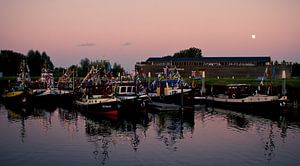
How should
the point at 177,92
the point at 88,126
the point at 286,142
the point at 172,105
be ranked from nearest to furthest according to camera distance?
the point at 286,142
the point at 88,126
the point at 172,105
the point at 177,92

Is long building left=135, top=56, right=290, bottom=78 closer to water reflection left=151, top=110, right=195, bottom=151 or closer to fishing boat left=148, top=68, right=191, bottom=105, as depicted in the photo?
fishing boat left=148, top=68, right=191, bottom=105

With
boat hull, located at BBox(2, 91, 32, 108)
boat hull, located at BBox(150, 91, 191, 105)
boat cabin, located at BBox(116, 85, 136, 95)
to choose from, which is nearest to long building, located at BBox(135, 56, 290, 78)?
boat hull, located at BBox(2, 91, 32, 108)

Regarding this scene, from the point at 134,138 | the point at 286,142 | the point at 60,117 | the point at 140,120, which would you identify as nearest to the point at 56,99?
the point at 60,117

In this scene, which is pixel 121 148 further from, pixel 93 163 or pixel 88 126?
pixel 88 126

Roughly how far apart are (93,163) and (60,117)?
1183 inches

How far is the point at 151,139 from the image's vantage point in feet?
142

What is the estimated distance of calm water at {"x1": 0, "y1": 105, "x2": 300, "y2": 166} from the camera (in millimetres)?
35062

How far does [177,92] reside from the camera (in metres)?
75.1

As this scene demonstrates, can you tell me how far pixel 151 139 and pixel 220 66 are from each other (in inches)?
4422

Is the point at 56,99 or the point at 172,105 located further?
the point at 56,99

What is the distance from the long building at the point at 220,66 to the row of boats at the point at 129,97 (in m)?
61.1

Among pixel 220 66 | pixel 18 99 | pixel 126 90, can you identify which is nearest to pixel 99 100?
pixel 126 90

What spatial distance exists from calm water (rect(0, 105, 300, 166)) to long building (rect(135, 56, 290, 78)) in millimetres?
85917

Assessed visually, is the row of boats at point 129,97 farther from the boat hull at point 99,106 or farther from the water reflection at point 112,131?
the water reflection at point 112,131
